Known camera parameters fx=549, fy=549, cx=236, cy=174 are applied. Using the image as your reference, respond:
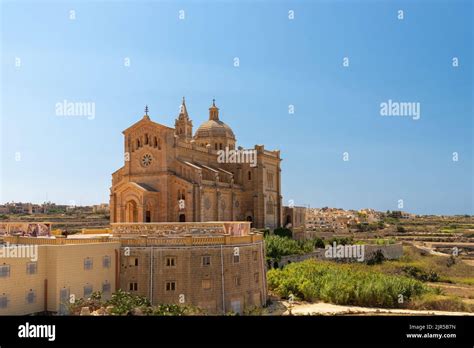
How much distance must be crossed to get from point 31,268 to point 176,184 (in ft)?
94.2

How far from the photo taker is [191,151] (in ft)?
200

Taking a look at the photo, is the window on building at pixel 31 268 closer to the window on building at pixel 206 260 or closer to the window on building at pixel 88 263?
the window on building at pixel 88 263

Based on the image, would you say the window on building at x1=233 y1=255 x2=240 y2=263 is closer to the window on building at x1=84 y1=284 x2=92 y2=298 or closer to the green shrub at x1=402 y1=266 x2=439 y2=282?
the window on building at x1=84 y1=284 x2=92 y2=298

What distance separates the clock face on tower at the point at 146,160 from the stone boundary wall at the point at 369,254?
1684 cm

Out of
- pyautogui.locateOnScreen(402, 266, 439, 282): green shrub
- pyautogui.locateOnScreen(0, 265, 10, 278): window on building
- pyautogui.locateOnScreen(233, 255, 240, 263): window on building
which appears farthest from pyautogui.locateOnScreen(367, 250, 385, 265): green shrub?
pyautogui.locateOnScreen(0, 265, 10, 278): window on building

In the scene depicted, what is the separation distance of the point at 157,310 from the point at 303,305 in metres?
15.5

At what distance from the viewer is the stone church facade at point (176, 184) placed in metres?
54.8

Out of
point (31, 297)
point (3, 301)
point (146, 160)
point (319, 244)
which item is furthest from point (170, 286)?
point (319, 244)

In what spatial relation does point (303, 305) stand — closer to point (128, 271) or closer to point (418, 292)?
point (418, 292)

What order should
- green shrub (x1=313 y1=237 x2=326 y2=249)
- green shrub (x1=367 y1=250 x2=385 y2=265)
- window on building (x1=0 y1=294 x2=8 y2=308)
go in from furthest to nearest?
green shrub (x1=313 y1=237 x2=326 y2=249) → green shrub (x1=367 y1=250 x2=385 y2=265) → window on building (x1=0 y1=294 x2=8 y2=308)

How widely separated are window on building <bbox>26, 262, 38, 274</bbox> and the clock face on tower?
29.6 metres

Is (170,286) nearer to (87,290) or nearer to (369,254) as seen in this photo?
(87,290)

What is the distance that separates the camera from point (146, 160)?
2244 inches

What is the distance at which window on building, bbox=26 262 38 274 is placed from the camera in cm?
2729
